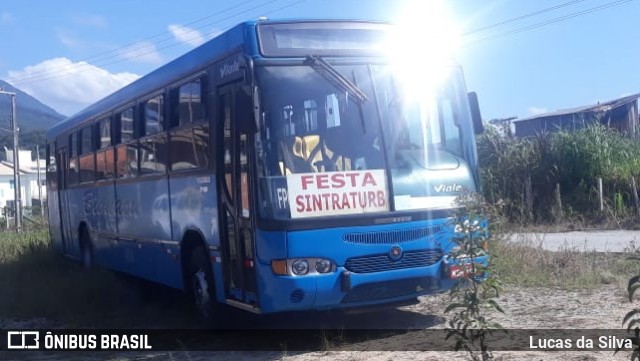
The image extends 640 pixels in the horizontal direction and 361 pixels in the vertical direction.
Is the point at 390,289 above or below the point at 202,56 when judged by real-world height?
below

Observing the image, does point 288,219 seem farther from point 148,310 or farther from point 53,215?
point 53,215

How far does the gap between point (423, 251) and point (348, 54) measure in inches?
88.5

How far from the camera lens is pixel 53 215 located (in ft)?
62.6

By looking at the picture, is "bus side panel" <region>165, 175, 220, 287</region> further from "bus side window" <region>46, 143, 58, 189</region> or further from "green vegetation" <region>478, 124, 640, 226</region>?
"green vegetation" <region>478, 124, 640, 226</region>

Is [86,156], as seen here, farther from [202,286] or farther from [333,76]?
[333,76]

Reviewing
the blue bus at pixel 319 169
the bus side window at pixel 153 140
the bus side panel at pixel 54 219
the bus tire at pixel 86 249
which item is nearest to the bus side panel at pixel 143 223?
the bus side window at pixel 153 140

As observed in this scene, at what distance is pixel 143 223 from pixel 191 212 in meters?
2.30

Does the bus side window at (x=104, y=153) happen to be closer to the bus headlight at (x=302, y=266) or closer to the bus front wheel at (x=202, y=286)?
the bus front wheel at (x=202, y=286)

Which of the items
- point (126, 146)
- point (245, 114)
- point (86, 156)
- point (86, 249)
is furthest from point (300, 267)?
point (86, 249)

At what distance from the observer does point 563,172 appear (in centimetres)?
2547

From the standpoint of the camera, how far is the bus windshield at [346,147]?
761 cm

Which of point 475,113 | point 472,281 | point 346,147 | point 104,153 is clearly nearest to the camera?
point 472,281

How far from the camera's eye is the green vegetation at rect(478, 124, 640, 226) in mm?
23422

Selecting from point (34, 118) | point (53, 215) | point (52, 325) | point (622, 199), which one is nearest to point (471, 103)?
point (52, 325)
